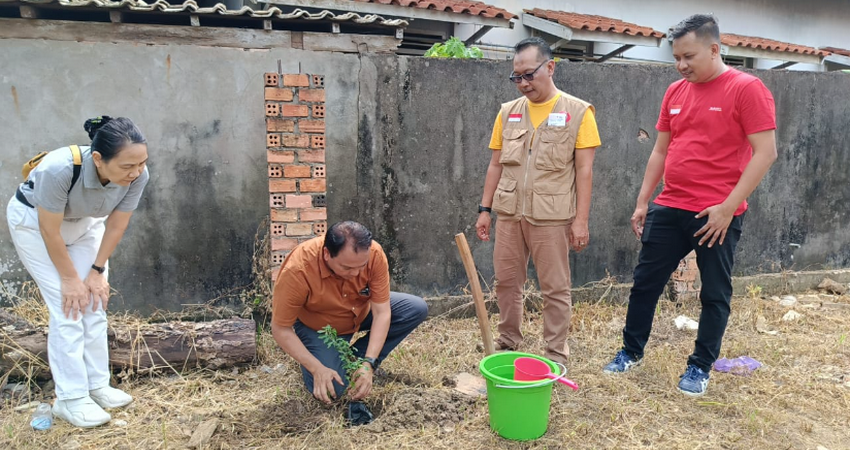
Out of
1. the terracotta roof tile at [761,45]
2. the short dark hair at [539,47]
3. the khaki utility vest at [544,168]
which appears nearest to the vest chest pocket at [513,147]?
the khaki utility vest at [544,168]

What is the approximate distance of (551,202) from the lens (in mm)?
2961

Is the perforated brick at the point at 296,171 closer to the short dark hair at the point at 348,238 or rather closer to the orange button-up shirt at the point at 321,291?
the orange button-up shirt at the point at 321,291

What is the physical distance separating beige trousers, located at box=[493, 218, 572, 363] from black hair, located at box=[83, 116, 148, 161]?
1950mm

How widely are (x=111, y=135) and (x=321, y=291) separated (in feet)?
3.76

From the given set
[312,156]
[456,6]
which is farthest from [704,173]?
[456,6]

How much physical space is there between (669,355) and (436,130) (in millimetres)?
2200

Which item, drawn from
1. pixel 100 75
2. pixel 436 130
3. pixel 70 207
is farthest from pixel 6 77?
pixel 436 130

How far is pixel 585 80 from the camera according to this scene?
434 cm

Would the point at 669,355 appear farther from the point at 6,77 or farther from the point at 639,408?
the point at 6,77

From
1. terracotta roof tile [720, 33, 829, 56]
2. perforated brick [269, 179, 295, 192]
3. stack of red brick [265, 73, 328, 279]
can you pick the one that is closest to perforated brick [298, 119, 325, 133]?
stack of red brick [265, 73, 328, 279]

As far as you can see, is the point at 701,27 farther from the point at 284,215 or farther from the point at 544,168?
the point at 284,215

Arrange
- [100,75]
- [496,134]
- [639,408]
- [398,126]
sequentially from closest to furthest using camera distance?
1. [639,408]
2. [496,134]
3. [100,75]
4. [398,126]

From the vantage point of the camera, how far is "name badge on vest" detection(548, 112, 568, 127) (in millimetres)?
2943

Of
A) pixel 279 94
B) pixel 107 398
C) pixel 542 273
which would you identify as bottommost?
pixel 107 398
